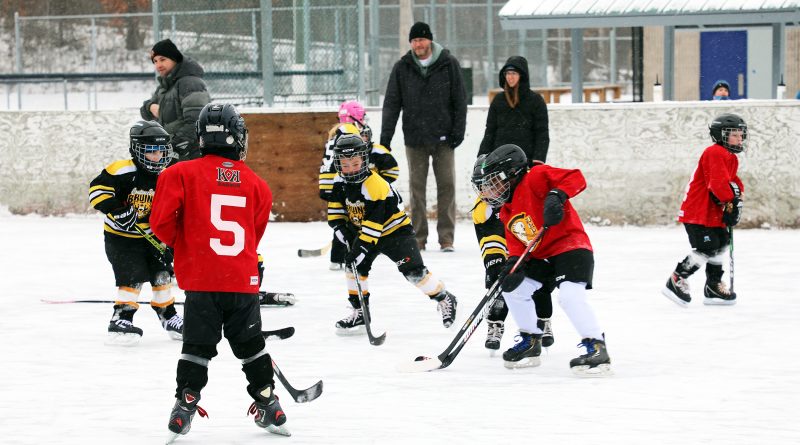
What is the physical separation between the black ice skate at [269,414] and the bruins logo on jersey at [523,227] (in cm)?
147

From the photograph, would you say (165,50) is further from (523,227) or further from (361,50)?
(361,50)

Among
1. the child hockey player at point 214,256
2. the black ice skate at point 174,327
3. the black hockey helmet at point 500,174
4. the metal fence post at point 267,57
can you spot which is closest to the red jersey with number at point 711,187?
the black hockey helmet at point 500,174

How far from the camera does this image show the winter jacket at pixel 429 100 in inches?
371

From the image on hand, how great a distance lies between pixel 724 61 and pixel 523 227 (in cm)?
1542

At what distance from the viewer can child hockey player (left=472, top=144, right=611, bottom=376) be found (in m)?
5.11

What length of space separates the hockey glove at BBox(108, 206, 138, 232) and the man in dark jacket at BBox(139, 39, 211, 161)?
1.56 m

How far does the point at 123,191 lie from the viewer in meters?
5.93

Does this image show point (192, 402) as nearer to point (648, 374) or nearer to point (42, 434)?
point (42, 434)

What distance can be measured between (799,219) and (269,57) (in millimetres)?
5023

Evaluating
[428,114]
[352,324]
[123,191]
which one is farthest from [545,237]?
[428,114]

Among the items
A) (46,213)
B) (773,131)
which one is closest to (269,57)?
(46,213)

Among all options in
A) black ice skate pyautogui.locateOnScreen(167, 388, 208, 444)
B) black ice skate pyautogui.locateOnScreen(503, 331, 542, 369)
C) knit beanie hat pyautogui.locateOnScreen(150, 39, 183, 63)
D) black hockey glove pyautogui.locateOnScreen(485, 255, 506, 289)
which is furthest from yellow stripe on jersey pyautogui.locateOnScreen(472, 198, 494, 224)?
knit beanie hat pyautogui.locateOnScreen(150, 39, 183, 63)

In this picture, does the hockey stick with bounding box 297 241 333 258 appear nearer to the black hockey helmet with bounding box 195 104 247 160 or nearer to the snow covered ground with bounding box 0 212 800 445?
the snow covered ground with bounding box 0 212 800 445

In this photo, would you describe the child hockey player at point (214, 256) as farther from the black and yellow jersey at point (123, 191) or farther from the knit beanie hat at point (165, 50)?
the knit beanie hat at point (165, 50)
